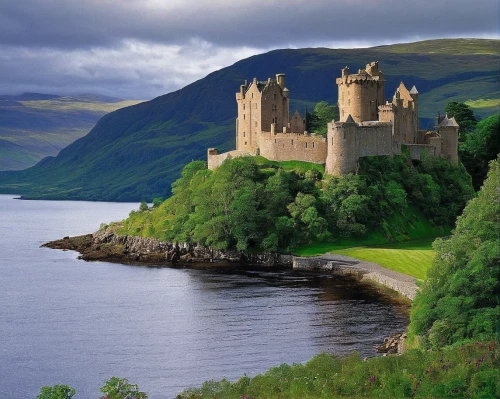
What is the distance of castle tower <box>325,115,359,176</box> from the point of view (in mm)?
111750

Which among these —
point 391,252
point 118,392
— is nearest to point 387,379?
point 118,392

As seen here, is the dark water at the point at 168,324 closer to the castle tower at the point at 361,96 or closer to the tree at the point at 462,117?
the castle tower at the point at 361,96

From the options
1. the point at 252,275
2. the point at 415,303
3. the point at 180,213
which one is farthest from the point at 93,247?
the point at 415,303

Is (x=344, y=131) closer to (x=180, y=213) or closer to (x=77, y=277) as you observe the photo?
(x=180, y=213)

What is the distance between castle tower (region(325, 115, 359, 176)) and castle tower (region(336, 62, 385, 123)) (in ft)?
23.1

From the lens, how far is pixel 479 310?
52562mm

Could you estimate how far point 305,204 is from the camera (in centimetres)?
10906

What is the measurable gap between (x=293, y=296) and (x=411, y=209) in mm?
39935

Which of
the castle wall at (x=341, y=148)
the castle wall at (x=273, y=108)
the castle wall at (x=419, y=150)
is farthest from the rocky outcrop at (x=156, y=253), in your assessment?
the castle wall at (x=419, y=150)

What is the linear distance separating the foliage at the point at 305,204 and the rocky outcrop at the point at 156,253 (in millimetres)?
1118

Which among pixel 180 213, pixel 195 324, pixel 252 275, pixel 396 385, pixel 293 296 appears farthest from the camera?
pixel 180 213

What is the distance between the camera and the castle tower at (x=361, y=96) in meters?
120

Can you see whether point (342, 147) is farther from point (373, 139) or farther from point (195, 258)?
point (195, 258)

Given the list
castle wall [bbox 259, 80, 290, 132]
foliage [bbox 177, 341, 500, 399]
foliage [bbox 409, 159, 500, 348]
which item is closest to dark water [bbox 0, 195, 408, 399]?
foliage [bbox 409, 159, 500, 348]
